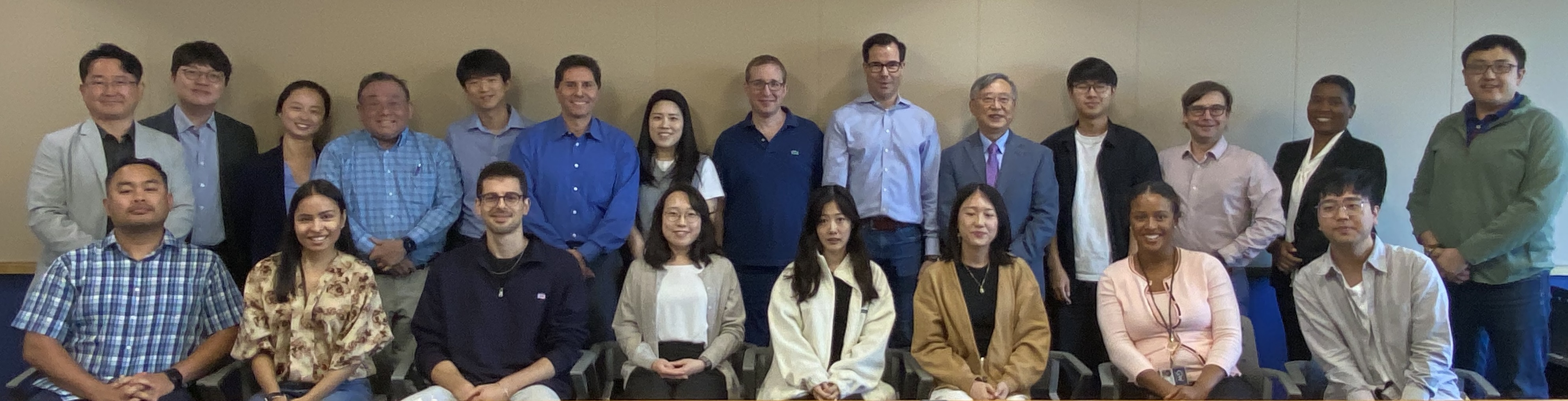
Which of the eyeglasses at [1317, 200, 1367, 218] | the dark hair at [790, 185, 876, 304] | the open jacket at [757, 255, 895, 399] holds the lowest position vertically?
the open jacket at [757, 255, 895, 399]

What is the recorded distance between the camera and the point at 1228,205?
3.97m

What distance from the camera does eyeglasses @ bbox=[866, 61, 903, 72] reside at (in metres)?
4.09

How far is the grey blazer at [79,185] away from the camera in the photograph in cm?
374

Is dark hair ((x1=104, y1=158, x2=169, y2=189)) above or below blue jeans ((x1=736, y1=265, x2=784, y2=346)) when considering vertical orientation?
Answer: above

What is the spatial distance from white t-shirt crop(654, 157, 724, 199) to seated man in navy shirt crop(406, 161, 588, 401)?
32.3 inches

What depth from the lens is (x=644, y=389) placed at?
330 cm

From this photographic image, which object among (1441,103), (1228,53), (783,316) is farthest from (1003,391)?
(1441,103)

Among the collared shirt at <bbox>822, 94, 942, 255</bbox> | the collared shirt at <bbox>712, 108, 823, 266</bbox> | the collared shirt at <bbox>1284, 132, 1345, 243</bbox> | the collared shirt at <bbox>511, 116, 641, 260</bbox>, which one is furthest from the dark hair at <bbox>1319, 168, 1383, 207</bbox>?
the collared shirt at <bbox>511, 116, 641, 260</bbox>

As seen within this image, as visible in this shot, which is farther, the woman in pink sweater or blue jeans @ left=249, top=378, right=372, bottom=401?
the woman in pink sweater

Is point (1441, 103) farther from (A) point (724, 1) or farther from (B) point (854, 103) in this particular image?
(A) point (724, 1)

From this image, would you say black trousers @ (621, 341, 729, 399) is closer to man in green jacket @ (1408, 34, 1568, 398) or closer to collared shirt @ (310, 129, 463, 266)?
collared shirt @ (310, 129, 463, 266)

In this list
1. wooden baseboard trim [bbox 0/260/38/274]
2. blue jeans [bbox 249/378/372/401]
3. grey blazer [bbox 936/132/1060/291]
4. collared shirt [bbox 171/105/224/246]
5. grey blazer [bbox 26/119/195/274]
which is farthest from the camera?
wooden baseboard trim [bbox 0/260/38/274]

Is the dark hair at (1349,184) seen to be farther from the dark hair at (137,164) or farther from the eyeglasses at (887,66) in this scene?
the dark hair at (137,164)

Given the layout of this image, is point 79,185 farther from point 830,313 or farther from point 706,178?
point 830,313
